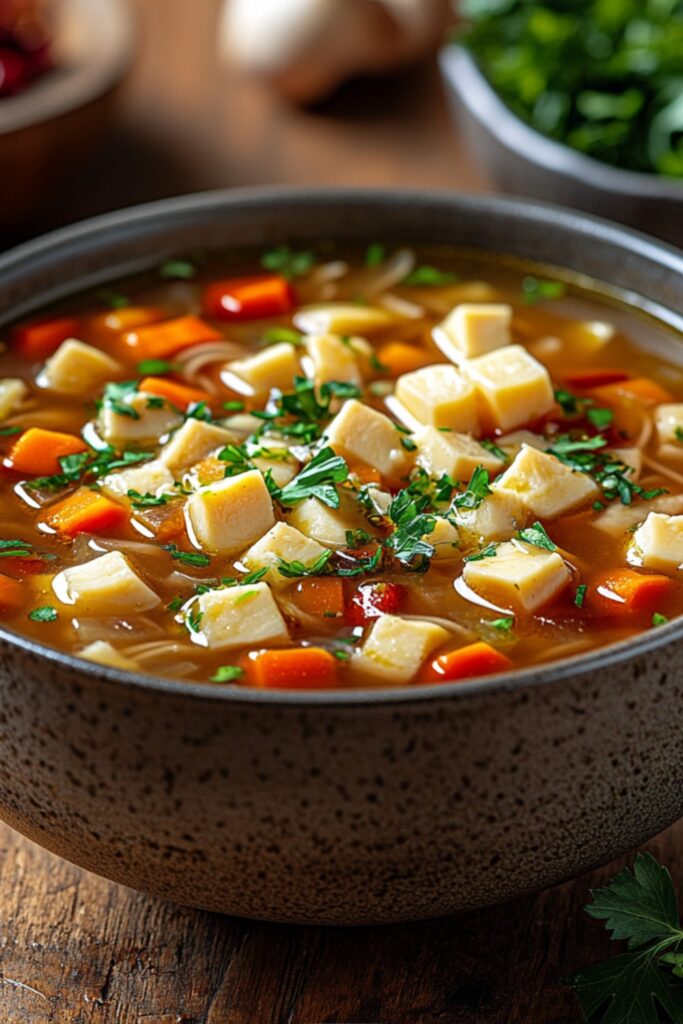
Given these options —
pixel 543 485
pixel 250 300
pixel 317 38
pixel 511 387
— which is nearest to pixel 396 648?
pixel 543 485

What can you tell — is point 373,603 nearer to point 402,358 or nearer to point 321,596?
point 321,596

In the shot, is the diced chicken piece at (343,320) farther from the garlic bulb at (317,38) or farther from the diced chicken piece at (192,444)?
the garlic bulb at (317,38)

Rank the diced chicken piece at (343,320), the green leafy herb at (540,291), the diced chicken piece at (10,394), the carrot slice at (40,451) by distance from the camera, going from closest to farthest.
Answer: the carrot slice at (40,451) < the diced chicken piece at (10,394) < the diced chicken piece at (343,320) < the green leafy herb at (540,291)

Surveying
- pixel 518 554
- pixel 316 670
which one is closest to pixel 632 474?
pixel 518 554

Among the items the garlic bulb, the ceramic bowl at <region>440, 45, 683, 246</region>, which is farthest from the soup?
the garlic bulb

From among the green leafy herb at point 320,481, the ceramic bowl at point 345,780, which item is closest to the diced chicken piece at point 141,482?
the green leafy herb at point 320,481

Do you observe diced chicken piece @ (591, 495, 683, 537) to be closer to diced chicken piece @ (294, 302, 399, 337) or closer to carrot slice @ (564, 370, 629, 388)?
carrot slice @ (564, 370, 629, 388)
